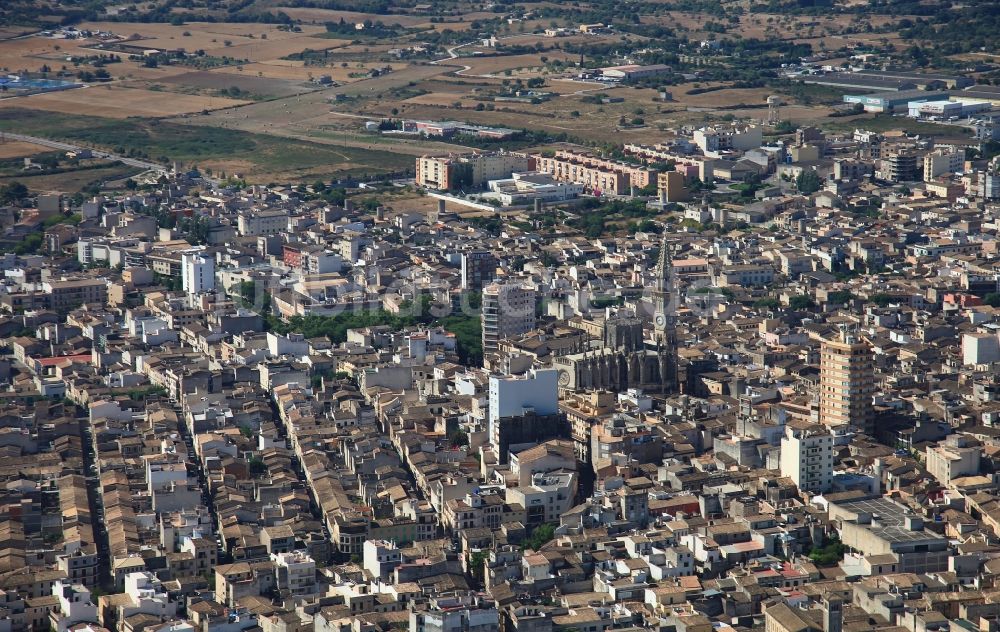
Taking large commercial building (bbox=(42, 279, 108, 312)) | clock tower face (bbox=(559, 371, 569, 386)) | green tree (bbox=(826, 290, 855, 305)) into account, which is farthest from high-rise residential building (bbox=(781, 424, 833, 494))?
large commercial building (bbox=(42, 279, 108, 312))

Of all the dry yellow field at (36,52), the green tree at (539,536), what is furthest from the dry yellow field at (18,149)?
the green tree at (539,536)

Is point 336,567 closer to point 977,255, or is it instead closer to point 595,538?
point 595,538

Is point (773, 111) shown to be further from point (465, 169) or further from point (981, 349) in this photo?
point (981, 349)

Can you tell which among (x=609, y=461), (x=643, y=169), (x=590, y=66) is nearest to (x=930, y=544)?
(x=609, y=461)

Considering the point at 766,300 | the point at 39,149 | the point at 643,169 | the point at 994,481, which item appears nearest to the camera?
the point at 994,481

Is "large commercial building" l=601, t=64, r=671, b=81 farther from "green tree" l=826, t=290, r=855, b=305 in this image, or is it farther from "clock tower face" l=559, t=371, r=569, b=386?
"clock tower face" l=559, t=371, r=569, b=386

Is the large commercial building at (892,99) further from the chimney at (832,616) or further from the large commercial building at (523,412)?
the chimney at (832,616)

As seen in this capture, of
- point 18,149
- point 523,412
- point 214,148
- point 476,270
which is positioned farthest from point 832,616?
point 18,149
